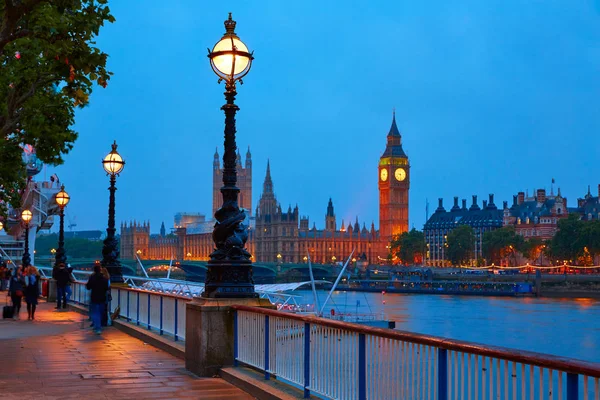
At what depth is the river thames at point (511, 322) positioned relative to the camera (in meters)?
41.2

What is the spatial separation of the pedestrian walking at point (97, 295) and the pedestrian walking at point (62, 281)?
5.61m

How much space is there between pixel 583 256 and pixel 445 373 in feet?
344

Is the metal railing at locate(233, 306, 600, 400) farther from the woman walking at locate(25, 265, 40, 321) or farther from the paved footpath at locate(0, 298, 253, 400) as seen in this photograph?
the woman walking at locate(25, 265, 40, 321)

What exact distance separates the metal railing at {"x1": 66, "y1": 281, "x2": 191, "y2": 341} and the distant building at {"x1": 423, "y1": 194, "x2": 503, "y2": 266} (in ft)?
451

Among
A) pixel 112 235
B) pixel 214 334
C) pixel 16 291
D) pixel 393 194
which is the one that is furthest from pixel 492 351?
pixel 393 194

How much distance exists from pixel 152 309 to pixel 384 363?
829 centimetres

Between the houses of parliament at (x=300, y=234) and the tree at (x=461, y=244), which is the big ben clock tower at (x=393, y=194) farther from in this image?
the tree at (x=461, y=244)

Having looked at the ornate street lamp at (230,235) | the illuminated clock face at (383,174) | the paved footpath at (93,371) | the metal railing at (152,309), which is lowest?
the paved footpath at (93,371)

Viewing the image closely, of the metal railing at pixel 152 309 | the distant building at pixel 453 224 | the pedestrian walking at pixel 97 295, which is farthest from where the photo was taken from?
the distant building at pixel 453 224

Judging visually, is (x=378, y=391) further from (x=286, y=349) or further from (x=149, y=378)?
(x=149, y=378)

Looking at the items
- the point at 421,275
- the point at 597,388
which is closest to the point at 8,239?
the point at 597,388

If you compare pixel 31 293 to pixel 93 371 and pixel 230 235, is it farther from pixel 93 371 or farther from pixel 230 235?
pixel 230 235

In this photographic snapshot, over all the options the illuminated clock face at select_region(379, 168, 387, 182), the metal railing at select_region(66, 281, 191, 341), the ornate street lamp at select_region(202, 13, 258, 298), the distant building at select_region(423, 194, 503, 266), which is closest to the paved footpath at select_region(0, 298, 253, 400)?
the metal railing at select_region(66, 281, 191, 341)

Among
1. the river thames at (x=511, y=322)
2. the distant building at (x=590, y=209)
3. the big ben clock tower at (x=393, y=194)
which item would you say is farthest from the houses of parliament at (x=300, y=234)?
the river thames at (x=511, y=322)
